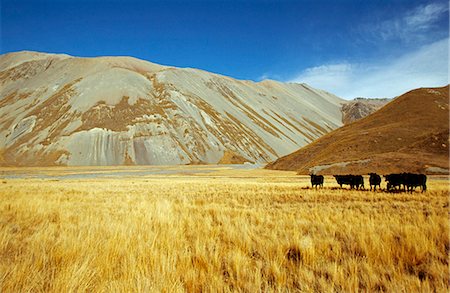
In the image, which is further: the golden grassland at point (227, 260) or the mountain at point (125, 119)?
the mountain at point (125, 119)

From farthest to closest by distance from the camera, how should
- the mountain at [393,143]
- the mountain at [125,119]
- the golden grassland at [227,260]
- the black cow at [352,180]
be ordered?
the mountain at [125,119]
the mountain at [393,143]
the black cow at [352,180]
the golden grassland at [227,260]

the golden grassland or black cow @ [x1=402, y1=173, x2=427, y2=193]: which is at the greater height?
black cow @ [x1=402, y1=173, x2=427, y2=193]

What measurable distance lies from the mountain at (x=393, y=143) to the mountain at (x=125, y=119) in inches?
1803

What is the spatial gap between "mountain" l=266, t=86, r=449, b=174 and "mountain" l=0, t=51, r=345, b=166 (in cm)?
4579

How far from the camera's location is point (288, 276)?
473 cm

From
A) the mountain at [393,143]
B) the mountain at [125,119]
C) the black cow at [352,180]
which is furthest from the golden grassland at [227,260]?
the mountain at [125,119]

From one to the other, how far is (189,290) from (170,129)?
360ft

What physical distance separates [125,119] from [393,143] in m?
87.7

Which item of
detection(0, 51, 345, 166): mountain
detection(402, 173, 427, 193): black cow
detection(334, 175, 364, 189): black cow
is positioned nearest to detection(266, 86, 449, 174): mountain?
detection(334, 175, 364, 189): black cow

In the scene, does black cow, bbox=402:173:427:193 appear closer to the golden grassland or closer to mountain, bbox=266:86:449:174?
the golden grassland

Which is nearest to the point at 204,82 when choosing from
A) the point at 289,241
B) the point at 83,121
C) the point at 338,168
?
the point at 83,121

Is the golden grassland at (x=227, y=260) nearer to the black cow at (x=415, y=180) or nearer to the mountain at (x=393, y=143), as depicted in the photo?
the black cow at (x=415, y=180)

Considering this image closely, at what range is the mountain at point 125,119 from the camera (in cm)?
10106

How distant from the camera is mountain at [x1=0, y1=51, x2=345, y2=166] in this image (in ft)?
332
